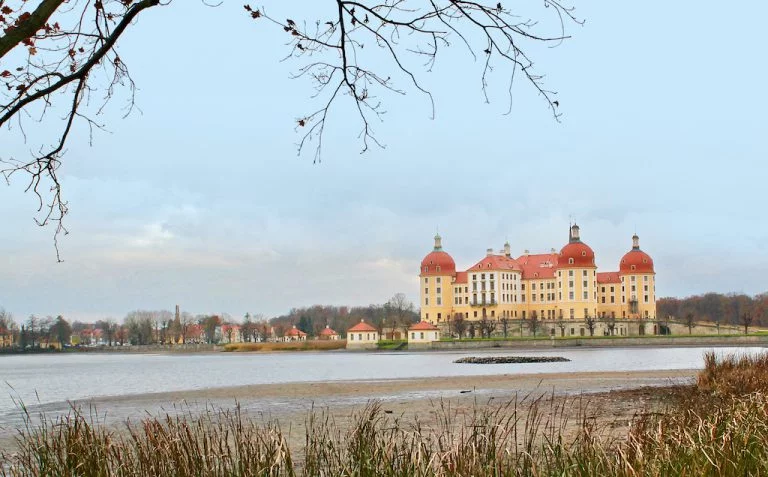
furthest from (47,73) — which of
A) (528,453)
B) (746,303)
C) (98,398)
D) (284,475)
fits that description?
(746,303)

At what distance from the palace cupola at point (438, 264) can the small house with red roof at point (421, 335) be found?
18475mm

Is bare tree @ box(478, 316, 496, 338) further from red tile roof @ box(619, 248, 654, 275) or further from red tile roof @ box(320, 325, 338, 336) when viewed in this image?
red tile roof @ box(320, 325, 338, 336)

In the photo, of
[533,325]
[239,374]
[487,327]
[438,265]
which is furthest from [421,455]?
[438,265]

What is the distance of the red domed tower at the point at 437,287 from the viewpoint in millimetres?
136750

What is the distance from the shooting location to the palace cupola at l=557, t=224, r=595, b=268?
131500mm

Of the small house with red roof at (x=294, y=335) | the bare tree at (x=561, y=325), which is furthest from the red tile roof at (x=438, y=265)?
the small house with red roof at (x=294, y=335)

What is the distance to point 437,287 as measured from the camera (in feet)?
452

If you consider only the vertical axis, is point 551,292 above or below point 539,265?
below

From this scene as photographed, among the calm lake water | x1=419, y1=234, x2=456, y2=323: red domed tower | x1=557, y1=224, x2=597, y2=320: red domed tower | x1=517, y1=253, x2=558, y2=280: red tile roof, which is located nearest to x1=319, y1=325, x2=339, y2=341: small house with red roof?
x1=419, y1=234, x2=456, y2=323: red domed tower

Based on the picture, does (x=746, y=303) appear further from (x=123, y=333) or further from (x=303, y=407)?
(x=303, y=407)

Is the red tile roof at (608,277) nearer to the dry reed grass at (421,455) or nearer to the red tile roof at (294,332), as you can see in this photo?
the red tile roof at (294,332)

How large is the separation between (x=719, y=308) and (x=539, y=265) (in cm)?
3556

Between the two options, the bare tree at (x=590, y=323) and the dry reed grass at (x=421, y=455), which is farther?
the bare tree at (x=590, y=323)

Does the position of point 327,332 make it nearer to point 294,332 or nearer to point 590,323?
point 294,332
